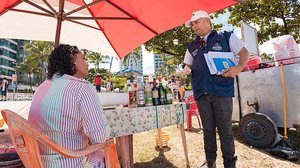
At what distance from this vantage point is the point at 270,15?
14.7m

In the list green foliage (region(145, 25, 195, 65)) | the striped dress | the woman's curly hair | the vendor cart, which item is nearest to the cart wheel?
the vendor cart

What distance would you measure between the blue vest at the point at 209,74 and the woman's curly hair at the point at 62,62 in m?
1.53

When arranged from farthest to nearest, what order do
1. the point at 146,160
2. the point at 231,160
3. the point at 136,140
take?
the point at 136,140
the point at 146,160
the point at 231,160

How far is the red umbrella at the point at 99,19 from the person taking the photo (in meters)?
3.26

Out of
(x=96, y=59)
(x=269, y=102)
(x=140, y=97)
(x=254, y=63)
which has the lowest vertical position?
(x=269, y=102)

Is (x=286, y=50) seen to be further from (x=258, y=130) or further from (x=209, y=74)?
(x=209, y=74)

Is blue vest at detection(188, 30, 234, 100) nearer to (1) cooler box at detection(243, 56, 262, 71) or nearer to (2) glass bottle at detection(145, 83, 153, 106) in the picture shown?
(2) glass bottle at detection(145, 83, 153, 106)

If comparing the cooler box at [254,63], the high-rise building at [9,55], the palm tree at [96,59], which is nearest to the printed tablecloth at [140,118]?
the cooler box at [254,63]

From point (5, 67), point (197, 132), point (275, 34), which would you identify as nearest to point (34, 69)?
point (5, 67)

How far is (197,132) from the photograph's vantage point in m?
5.73

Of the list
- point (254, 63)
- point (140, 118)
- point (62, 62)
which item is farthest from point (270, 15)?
point (62, 62)

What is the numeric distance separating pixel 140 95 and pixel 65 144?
1.42 meters

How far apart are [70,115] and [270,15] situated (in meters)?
16.3

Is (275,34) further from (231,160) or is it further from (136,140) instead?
(231,160)
